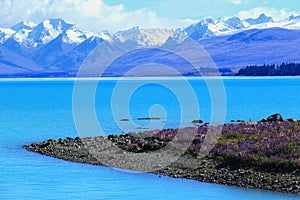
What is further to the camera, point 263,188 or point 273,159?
point 273,159

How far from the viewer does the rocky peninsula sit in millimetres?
30766

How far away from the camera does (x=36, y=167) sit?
121ft

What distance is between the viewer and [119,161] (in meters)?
37.7

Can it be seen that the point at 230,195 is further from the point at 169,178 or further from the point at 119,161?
the point at 119,161

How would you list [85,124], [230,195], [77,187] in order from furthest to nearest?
[85,124], [77,187], [230,195]

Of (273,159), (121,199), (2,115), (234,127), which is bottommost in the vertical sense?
(121,199)

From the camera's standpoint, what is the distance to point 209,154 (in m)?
36.1

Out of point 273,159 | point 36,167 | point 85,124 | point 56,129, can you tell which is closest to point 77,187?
point 36,167

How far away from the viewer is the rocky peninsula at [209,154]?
30766mm

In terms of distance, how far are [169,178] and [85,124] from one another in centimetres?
3545

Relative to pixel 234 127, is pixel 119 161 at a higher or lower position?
lower

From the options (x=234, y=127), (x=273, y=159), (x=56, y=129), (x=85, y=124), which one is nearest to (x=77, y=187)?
(x=273, y=159)

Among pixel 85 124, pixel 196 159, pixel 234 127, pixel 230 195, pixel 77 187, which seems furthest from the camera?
pixel 85 124

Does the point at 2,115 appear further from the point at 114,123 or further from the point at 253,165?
the point at 253,165
